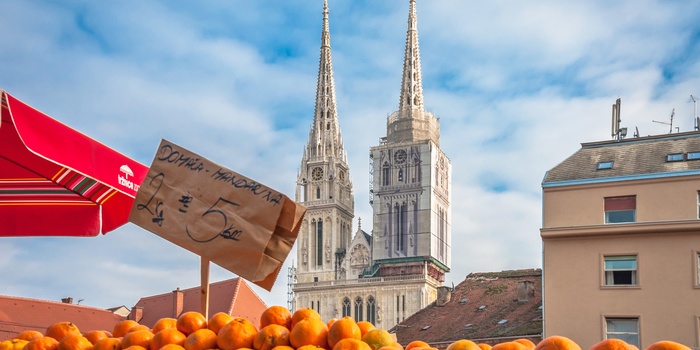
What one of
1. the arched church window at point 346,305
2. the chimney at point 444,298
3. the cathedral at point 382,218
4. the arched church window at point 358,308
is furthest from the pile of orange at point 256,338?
the arched church window at point 346,305

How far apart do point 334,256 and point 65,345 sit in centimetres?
10196

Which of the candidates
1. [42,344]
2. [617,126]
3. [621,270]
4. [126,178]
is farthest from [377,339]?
[617,126]

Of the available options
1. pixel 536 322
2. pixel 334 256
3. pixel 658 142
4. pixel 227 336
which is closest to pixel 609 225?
pixel 658 142

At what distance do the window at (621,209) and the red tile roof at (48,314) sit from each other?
51.2 feet

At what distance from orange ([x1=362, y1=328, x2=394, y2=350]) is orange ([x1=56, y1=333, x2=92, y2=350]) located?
1.86 metres

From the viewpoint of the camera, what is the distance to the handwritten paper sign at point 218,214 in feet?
23.2

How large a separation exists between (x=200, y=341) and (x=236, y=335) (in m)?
0.26

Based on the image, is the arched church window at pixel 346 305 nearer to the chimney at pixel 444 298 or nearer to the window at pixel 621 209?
the chimney at pixel 444 298

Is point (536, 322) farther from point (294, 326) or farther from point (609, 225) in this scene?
point (294, 326)

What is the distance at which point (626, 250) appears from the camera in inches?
1013

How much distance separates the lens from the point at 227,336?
5859mm

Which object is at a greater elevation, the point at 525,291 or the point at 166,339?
the point at 525,291

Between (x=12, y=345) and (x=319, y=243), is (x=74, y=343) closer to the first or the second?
(x=12, y=345)

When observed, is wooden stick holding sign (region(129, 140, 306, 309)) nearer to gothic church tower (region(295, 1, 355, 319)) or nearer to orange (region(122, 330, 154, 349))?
orange (region(122, 330, 154, 349))
